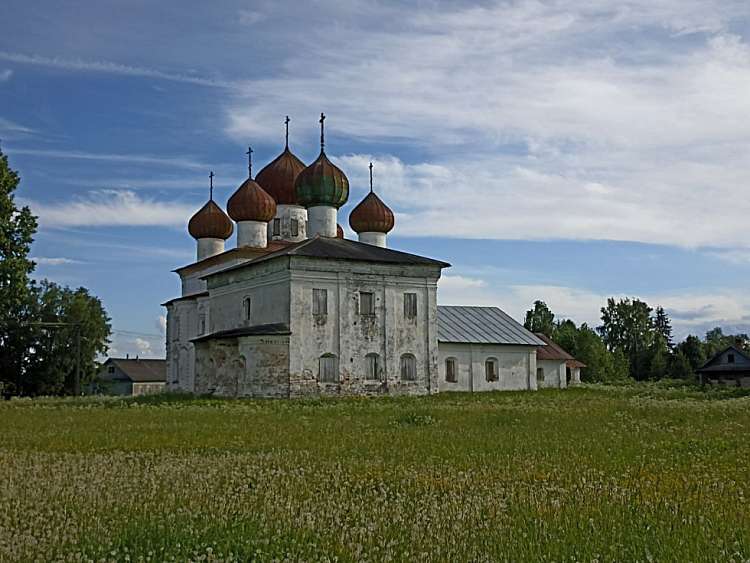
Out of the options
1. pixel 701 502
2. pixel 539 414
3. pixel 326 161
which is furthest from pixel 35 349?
pixel 701 502

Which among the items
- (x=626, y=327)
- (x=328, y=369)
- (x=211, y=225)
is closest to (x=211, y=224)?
(x=211, y=225)

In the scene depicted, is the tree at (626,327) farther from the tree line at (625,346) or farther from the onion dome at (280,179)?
the onion dome at (280,179)

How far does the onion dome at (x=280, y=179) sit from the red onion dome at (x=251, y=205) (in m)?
1.81

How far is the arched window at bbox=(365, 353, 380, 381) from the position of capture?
117 ft

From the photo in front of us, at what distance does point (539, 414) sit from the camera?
846 inches

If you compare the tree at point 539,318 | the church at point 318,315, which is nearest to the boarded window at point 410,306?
the church at point 318,315

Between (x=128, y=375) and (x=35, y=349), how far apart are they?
99.4 ft

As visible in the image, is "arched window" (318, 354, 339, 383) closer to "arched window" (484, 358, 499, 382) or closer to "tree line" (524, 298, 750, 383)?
"arched window" (484, 358, 499, 382)

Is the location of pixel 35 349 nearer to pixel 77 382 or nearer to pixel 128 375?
pixel 77 382

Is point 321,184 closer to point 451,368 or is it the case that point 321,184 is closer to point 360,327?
point 360,327

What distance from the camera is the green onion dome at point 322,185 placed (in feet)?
133

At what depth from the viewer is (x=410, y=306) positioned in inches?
1460

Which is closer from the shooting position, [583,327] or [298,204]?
[298,204]

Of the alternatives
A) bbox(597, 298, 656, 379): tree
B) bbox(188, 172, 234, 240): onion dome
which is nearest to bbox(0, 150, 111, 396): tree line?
bbox(188, 172, 234, 240): onion dome
